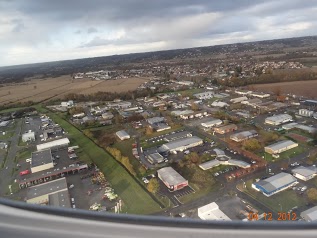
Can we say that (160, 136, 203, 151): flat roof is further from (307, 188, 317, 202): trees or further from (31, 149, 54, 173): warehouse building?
(307, 188, 317, 202): trees

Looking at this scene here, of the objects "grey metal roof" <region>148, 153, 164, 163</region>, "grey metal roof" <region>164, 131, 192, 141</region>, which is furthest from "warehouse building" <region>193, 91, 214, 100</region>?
"grey metal roof" <region>148, 153, 164, 163</region>

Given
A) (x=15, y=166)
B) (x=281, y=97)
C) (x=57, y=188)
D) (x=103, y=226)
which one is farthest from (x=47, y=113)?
(x=103, y=226)

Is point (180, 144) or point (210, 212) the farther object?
point (180, 144)

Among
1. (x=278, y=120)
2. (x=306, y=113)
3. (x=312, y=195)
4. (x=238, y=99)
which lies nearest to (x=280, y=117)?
(x=278, y=120)

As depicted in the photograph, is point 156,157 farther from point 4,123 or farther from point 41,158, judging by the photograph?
point 4,123

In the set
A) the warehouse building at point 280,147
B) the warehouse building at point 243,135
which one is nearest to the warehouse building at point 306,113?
the warehouse building at point 243,135

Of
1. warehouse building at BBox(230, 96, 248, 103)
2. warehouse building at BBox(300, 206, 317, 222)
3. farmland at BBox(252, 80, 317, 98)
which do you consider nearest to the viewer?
warehouse building at BBox(300, 206, 317, 222)
